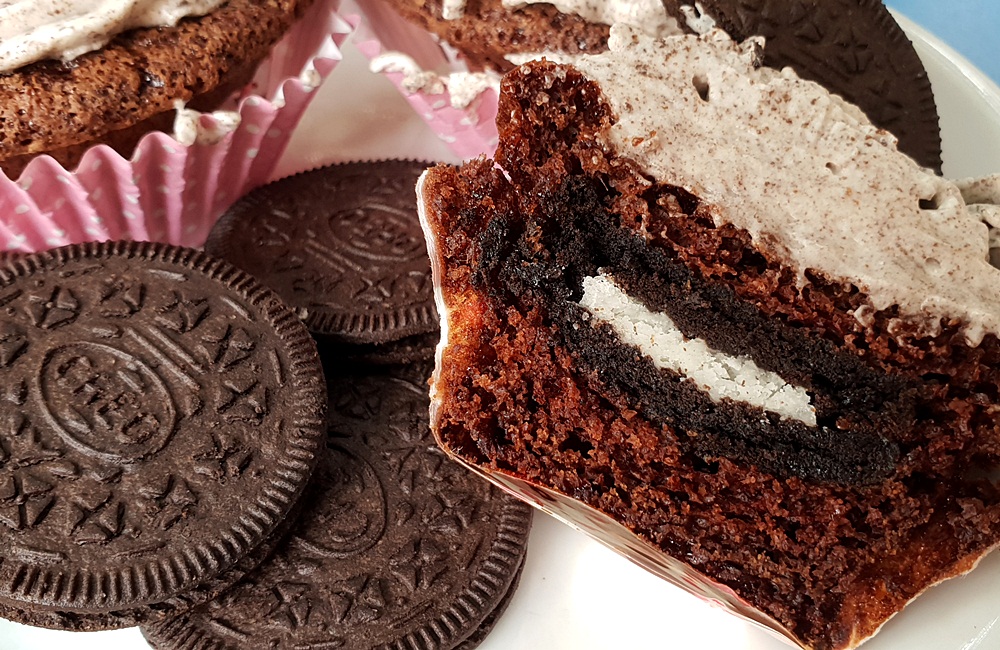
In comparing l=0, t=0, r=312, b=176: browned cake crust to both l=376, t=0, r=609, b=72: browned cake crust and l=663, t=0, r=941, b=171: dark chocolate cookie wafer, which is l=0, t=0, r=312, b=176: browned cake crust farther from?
l=663, t=0, r=941, b=171: dark chocolate cookie wafer

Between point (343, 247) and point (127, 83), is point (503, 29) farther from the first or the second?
point (127, 83)

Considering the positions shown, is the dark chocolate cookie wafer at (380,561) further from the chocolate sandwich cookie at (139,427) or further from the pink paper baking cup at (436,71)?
the pink paper baking cup at (436,71)

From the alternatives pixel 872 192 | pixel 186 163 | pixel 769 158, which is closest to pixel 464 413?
pixel 769 158

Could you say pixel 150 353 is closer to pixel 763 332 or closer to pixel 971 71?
pixel 763 332

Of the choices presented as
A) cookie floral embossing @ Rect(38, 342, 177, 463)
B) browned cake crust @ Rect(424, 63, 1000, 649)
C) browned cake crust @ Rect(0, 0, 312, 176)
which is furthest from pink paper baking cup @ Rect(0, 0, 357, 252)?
browned cake crust @ Rect(424, 63, 1000, 649)

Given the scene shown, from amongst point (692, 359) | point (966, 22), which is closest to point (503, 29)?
point (692, 359)

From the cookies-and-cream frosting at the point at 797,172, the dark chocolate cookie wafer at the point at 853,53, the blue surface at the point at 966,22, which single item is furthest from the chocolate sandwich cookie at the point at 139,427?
the blue surface at the point at 966,22
